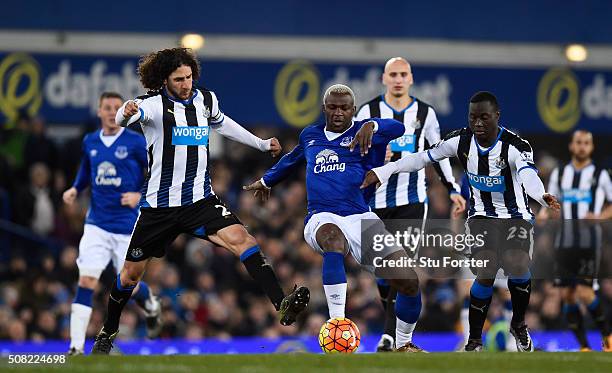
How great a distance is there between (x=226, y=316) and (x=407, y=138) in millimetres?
5988

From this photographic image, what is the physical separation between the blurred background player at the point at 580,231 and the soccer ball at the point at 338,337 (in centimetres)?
451

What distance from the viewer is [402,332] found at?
10133 millimetres

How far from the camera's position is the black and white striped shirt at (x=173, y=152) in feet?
31.7

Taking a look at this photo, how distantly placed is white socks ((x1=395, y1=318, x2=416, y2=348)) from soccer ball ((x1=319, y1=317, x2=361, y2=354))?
858 millimetres

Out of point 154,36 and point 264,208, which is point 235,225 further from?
point 264,208

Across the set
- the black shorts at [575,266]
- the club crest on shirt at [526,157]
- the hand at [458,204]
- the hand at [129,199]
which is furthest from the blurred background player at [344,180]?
the black shorts at [575,266]

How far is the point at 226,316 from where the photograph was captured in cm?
1653

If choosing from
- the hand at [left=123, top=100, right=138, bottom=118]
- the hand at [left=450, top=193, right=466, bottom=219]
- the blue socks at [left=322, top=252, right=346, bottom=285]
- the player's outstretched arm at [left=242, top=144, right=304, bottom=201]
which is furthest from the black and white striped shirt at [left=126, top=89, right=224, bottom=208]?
the hand at [left=450, top=193, right=466, bottom=219]

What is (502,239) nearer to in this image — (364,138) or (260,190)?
(364,138)

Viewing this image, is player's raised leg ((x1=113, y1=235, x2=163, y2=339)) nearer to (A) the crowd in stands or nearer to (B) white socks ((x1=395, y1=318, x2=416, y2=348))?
(B) white socks ((x1=395, y1=318, x2=416, y2=348))

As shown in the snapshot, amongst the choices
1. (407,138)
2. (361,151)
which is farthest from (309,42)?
(361,151)

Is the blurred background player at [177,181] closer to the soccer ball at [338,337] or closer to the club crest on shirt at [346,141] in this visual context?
the soccer ball at [338,337]

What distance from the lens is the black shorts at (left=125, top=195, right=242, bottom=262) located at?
31.7ft

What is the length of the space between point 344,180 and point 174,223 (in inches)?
53.5
